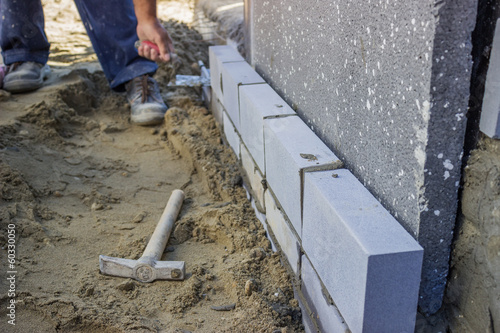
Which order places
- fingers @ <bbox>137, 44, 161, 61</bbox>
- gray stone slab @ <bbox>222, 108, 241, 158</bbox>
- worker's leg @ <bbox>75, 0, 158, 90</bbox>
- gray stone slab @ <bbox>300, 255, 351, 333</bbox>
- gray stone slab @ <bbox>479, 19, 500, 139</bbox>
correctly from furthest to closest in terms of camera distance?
worker's leg @ <bbox>75, 0, 158, 90</bbox>
gray stone slab @ <bbox>222, 108, 241, 158</bbox>
fingers @ <bbox>137, 44, 161, 61</bbox>
gray stone slab @ <bbox>300, 255, 351, 333</bbox>
gray stone slab @ <bbox>479, 19, 500, 139</bbox>

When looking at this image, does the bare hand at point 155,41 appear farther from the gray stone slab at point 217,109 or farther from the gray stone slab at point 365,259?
the gray stone slab at point 365,259

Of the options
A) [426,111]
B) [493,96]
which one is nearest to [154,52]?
[426,111]

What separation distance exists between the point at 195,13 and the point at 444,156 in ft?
A: 19.2

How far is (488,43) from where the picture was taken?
1.41 m

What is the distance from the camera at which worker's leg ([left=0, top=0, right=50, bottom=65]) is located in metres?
4.25

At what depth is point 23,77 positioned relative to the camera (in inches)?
168

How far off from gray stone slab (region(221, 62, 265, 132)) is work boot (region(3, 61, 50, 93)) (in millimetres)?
1841

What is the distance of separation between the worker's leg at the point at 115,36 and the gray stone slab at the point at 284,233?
2336mm

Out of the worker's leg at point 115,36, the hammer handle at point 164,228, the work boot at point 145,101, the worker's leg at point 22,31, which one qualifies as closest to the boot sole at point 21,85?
the worker's leg at point 22,31

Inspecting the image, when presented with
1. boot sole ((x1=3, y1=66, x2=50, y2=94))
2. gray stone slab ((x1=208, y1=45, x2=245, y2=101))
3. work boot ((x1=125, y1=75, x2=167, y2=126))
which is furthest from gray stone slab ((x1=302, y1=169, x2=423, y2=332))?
boot sole ((x1=3, y1=66, x2=50, y2=94))

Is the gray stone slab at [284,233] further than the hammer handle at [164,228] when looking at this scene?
No

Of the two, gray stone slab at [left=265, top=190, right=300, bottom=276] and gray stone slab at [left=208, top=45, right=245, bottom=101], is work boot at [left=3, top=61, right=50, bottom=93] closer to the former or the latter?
gray stone slab at [left=208, top=45, right=245, bottom=101]

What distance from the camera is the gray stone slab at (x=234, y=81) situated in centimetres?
314

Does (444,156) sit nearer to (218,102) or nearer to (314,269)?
(314,269)
